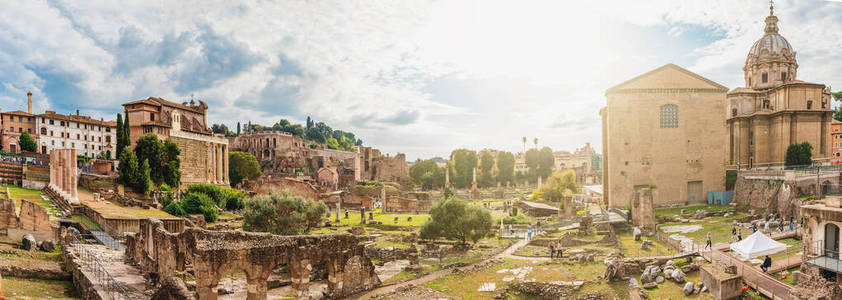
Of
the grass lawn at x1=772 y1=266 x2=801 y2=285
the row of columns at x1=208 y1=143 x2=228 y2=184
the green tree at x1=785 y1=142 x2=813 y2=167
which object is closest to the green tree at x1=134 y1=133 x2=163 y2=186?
the row of columns at x1=208 y1=143 x2=228 y2=184

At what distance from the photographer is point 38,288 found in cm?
1036

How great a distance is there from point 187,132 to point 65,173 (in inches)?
637

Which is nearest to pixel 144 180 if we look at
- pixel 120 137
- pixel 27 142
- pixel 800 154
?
pixel 120 137

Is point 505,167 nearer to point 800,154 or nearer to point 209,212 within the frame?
point 800,154

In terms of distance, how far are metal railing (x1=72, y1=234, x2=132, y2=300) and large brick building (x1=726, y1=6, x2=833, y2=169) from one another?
3075 centimetres

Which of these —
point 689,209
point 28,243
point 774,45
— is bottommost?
point 689,209

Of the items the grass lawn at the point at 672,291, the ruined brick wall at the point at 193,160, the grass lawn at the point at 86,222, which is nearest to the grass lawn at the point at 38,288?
the grass lawn at the point at 86,222

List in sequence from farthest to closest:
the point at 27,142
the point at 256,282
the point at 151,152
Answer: the point at 151,152 → the point at 27,142 → the point at 256,282

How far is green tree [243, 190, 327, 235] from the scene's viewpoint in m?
21.6

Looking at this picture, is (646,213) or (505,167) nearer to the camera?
(646,213)

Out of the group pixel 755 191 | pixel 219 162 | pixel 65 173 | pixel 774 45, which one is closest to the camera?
pixel 65 173

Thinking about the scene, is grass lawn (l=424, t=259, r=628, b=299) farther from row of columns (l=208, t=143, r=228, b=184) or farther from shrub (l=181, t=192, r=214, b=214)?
row of columns (l=208, t=143, r=228, b=184)

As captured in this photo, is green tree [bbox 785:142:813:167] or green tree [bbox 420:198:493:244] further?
green tree [bbox 785:142:813:167]

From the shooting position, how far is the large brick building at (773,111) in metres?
23.2
